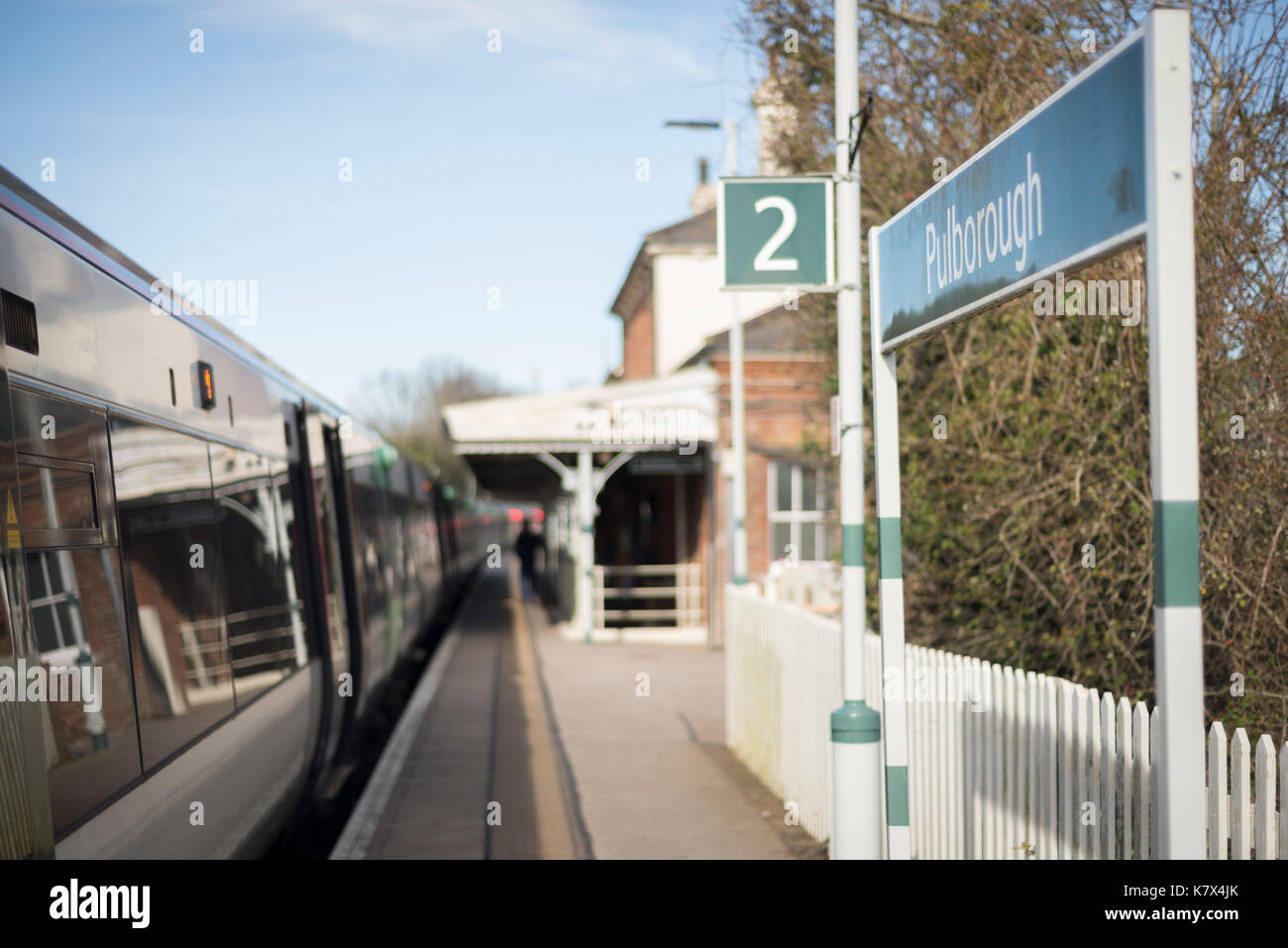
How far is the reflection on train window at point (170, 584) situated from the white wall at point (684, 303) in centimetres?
2210

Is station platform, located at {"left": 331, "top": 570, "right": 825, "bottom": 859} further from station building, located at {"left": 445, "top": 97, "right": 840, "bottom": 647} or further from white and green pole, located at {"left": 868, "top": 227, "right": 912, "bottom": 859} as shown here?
station building, located at {"left": 445, "top": 97, "right": 840, "bottom": 647}

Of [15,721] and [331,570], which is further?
[331,570]

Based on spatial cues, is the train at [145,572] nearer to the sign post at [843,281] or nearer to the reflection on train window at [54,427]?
the reflection on train window at [54,427]

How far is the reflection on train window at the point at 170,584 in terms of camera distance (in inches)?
166

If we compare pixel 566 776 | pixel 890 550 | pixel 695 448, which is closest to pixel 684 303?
pixel 695 448

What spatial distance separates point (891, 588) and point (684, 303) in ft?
77.5

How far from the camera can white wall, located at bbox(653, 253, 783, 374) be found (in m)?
27.3

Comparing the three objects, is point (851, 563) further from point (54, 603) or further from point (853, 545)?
point (54, 603)

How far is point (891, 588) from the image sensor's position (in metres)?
4.49

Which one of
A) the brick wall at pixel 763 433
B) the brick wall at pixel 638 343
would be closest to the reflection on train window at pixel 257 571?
the brick wall at pixel 763 433

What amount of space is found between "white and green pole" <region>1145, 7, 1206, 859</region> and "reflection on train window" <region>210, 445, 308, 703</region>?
4327mm

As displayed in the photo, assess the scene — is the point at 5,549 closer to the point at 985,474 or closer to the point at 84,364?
the point at 84,364

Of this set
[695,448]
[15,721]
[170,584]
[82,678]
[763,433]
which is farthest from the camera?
[763,433]
